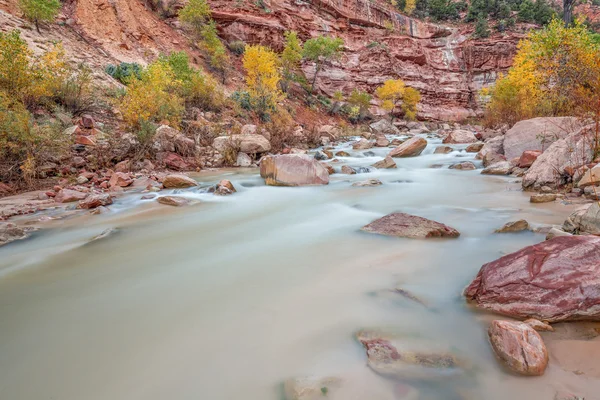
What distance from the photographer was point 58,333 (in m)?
1.99

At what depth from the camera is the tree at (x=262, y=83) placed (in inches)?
599

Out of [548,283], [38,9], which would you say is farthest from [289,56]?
[548,283]

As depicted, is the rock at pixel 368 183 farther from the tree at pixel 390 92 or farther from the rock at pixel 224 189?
the tree at pixel 390 92

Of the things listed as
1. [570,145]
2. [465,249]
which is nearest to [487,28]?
[570,145]

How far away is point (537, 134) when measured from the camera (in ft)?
24.9

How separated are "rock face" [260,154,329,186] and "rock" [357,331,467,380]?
208 inches

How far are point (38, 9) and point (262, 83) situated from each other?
10.0 metres

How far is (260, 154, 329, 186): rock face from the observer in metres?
6.88

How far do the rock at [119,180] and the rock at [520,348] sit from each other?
22.0ft

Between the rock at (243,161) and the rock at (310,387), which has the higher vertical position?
the rock at (243,161)

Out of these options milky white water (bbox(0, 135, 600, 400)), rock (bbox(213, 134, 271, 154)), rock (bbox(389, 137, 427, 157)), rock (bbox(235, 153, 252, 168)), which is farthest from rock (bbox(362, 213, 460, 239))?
rock (bbox(389, 137, 427, 157))

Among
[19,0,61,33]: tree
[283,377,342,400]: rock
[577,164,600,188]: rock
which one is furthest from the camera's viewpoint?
[19,0,61,33]: tree

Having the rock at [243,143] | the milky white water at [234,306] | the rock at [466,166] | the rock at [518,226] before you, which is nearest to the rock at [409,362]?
the milky white water at [234,306]

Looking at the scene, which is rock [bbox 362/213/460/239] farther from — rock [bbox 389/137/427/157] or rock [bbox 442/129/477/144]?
rock [bbox 442/129/477/144]
